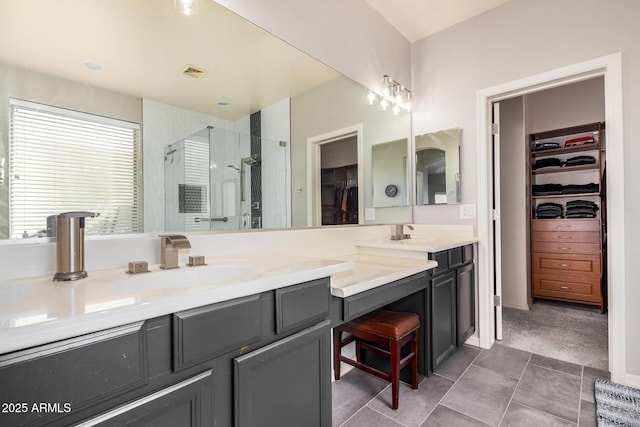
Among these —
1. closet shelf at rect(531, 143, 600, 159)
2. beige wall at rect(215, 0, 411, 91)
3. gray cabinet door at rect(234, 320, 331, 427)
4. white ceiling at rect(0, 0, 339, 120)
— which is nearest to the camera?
gray cabinet door at rect(234, 320, 331, 427)

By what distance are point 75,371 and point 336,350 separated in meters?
1.54

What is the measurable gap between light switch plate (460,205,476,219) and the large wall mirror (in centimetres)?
142

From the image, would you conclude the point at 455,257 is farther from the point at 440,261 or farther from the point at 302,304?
the point at 302,304

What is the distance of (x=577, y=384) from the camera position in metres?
1.83

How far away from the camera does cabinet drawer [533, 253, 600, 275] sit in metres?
3.21

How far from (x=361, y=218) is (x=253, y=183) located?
975mm

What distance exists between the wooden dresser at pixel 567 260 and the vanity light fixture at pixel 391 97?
234 cm

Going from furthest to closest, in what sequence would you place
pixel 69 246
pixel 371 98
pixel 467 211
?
pixel 467 211
pixel 371 98
pixel 69 246

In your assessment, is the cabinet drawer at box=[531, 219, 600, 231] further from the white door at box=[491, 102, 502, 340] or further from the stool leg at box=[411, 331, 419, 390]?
the stool leg at box=[411, 331, 419, 390]

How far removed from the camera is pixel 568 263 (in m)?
3.35

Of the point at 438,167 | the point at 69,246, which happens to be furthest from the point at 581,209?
the point at 69,246

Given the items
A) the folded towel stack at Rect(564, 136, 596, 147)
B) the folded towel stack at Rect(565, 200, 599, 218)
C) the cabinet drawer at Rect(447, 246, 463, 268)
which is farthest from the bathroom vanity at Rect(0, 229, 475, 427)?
the folded towel stack at Rect(564, 136, 596, 147)

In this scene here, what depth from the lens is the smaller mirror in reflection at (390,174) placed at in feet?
7.70

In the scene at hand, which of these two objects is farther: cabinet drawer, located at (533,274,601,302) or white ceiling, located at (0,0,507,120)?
cabinet drawer, located at (533,274,601,302)
